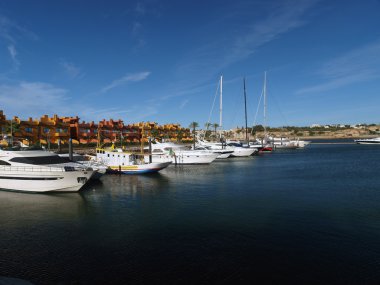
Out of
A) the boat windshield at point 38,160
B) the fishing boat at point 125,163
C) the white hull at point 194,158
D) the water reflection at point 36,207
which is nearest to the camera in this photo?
the water reflection at point 36,207

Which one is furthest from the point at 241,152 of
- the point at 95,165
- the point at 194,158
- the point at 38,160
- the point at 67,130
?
the point at 38,160

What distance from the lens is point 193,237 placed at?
55.5 feet

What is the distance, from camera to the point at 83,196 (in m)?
28.9

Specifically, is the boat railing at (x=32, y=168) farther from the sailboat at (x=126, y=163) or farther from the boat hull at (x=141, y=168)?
the sailboat at (x=126, y=163)

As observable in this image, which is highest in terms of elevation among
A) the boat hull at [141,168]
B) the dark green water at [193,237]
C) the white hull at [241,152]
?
the white hull at [241,152]

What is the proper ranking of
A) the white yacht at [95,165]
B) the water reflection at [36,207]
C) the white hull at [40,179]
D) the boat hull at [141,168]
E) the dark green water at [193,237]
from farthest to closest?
the boat hull at [141,168] → the white yacht at [95,165] → the white hull at [40,179] → the water reflection at [36,207] → the dark green water at [193,237]

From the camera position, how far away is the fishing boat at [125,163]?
1778 inches

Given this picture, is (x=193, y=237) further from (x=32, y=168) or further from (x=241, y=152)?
(x=241, y=152)

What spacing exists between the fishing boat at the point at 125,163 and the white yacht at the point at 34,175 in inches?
607

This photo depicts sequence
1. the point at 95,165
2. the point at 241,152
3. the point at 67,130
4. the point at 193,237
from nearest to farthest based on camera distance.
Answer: the point at 193,237 → the point at 95,165 → the point at 241,152 → the point at 67,130

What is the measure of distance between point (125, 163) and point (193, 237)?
103ft

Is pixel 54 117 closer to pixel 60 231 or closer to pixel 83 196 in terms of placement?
pixel 83 196

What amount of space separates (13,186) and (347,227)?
100ft

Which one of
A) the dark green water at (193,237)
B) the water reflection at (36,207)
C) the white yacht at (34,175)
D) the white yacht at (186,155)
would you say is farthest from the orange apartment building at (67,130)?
the dark green water at (193,237)
